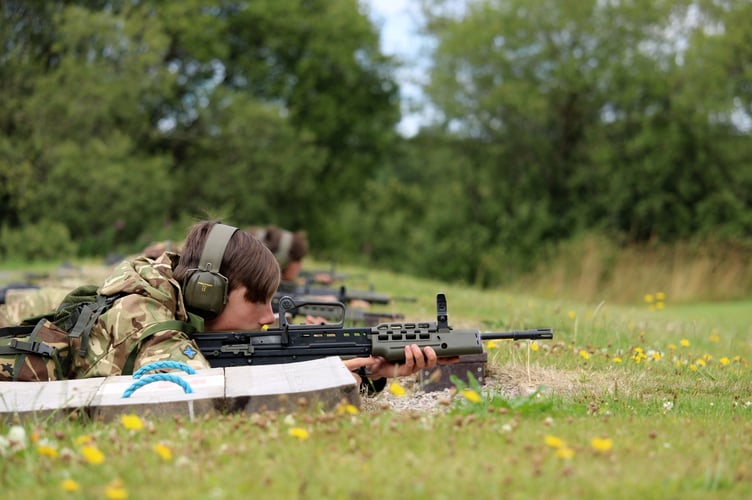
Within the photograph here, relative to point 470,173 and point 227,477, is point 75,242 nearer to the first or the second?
point 470,173

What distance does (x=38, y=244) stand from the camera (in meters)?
22.6

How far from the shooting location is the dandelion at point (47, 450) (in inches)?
122

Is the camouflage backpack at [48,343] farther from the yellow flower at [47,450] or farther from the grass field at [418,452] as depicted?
the yellow flower at [47,450]

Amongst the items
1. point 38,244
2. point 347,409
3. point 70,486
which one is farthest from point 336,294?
point 38,244

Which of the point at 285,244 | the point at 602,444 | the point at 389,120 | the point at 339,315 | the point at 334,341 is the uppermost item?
the point at 389,120

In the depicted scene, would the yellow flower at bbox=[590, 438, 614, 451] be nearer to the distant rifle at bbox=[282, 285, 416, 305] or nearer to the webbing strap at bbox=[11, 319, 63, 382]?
the webbing strap at bbox=[11, 319, 63, 382]

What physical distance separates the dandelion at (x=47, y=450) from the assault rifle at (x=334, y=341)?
5.71 feet

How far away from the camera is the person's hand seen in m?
4.79

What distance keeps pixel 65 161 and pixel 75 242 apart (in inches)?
88.7

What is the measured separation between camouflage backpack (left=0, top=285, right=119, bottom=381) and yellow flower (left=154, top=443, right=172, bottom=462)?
1.81 meters

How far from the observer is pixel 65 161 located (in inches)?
921

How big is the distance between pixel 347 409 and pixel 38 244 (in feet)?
68.1

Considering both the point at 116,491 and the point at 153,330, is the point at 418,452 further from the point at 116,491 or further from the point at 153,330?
the point at 153,330

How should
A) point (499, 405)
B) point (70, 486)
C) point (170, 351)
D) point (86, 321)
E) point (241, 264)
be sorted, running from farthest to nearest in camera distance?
point (241, 264)
point (86, 321)
point (170, 351)
point (499, 405)
point (70, 486)
